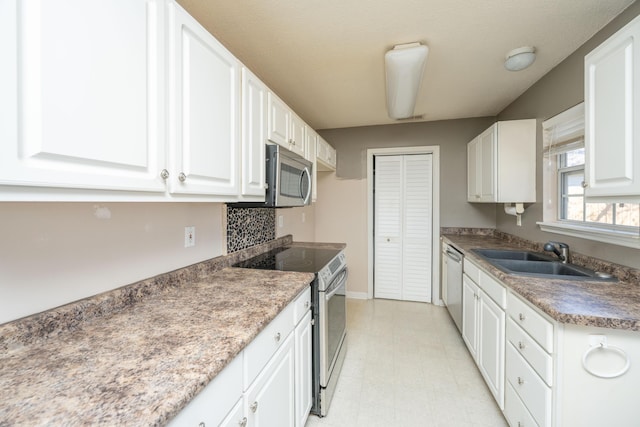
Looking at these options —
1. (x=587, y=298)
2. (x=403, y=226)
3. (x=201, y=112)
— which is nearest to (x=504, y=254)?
(x=587, y=298)

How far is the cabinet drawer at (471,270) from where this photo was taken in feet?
6.82

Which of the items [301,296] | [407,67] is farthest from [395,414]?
[407,67]

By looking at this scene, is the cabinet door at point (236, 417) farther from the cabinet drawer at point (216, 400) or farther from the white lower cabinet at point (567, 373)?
the white lower cabinet at point (567, 373)

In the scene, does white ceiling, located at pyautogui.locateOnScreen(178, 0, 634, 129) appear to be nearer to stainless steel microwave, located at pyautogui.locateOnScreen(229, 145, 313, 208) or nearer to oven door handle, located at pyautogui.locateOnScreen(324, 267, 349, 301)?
stainless steel microwave, located at pyautogui.locateOnScreen(229, 145, 313, 208)

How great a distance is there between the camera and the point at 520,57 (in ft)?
6.29

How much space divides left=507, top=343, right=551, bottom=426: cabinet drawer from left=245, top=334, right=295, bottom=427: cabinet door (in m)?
1.12

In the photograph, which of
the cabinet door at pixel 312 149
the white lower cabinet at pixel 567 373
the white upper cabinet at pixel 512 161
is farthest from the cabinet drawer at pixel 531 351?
the cabinet door at pixel 312 149

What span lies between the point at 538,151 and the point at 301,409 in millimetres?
2737

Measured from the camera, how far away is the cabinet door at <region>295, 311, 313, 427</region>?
4.68 ft

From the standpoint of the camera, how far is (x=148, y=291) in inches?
48.6

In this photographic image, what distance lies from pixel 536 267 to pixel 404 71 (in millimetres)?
1737

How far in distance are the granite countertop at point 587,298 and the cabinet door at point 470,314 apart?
1.60 ft

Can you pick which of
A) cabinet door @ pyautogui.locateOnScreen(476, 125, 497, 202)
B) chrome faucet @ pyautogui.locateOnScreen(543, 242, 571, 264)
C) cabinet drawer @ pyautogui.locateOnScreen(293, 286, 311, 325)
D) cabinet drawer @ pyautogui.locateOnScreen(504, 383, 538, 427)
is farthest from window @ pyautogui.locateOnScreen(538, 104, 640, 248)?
cabinet drawer @ pyautogui.locateOnScreen(293, 286, 311, 325)

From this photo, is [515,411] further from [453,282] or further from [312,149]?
[312,149]
